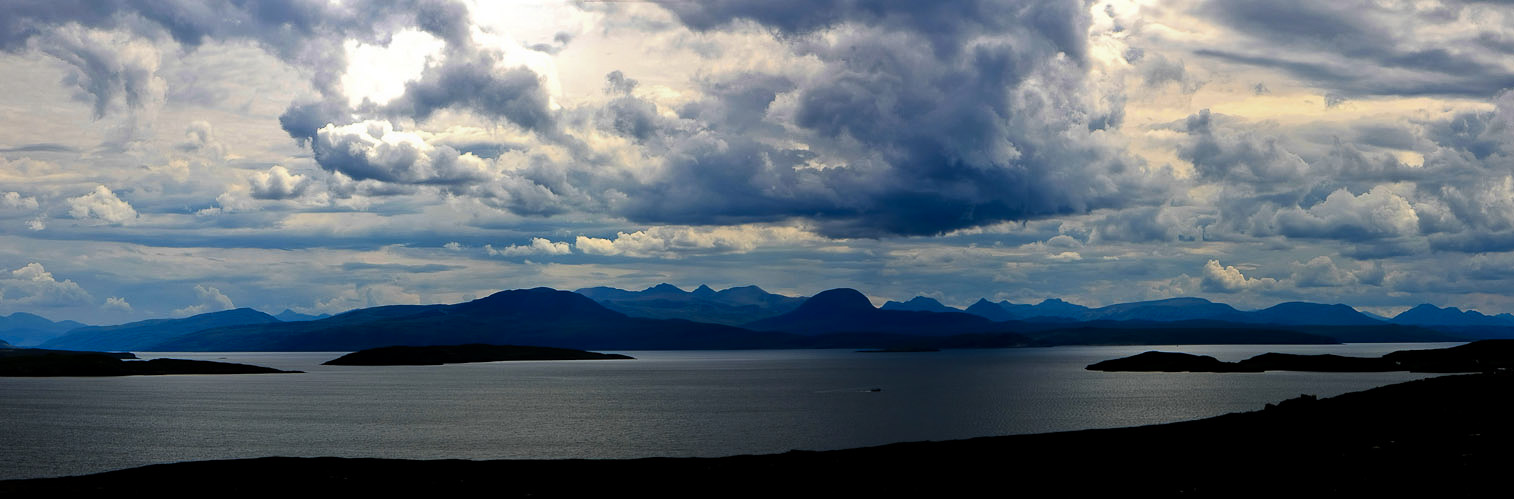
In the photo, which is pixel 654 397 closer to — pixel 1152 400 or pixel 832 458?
pixel 1152 400

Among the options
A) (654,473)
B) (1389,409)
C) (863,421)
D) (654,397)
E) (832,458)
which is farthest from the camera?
(654,397)

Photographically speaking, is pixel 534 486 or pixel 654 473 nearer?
pixel 534 486

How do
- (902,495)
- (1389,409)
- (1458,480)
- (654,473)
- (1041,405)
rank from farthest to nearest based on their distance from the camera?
(1041,405)
(1389,409)
(654,473)
(902,495)
(1458,480)

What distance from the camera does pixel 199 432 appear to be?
103 meters

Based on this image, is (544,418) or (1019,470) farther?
(544,418)

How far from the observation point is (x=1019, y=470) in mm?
56062

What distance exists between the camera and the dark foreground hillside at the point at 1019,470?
48.2 m

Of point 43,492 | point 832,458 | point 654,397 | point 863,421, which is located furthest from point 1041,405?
point 43,492

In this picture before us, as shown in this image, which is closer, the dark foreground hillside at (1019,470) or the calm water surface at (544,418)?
the dark foreground hillside at (1019,470)

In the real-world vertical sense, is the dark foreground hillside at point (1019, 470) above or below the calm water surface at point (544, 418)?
above

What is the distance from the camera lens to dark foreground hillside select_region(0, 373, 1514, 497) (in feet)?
158

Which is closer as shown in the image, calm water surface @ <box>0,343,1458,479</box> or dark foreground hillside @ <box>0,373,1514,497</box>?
dark foreground hillside @ <box>0,373,1514,497</box>

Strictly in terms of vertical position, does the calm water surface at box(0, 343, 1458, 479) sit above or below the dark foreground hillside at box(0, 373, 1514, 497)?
below

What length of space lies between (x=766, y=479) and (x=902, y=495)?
349 inches
